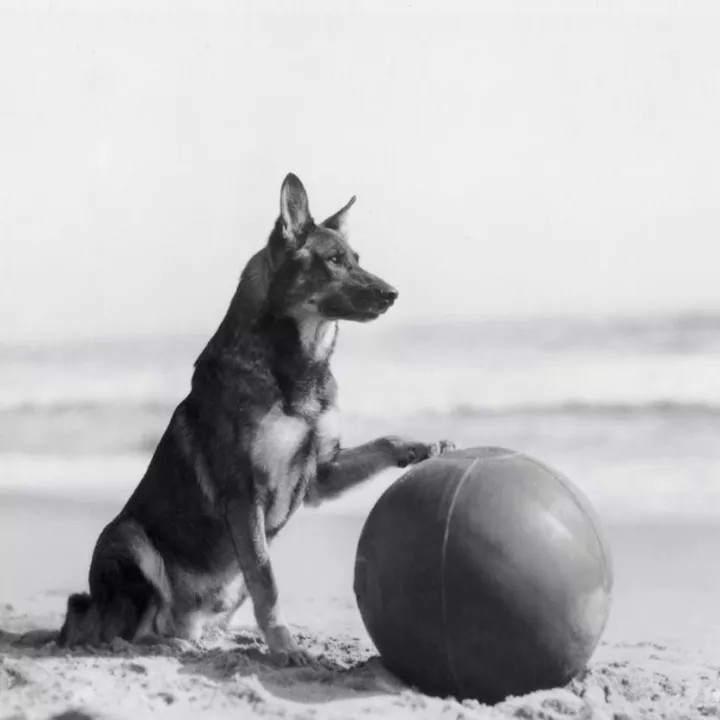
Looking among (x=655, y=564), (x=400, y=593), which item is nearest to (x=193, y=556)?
(x=400, y=593)

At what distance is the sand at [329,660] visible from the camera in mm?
4383

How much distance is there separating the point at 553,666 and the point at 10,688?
8.48 ft

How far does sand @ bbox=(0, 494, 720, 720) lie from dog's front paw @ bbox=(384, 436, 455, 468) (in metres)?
1.12

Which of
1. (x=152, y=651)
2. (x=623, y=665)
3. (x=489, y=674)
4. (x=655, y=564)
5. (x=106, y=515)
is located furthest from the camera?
(x=106, y=515)

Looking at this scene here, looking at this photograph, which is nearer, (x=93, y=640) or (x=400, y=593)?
(x=400, y=593)

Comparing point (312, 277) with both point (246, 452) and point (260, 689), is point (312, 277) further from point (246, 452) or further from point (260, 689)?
point (260, 689)

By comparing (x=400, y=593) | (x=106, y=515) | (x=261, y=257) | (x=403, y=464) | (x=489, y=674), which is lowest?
(x=106, y=515)

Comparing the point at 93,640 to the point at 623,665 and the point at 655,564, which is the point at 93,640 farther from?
the point at 655,564

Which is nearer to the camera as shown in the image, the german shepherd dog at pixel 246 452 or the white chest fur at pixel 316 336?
the german shepherd dog at pixel 246 452

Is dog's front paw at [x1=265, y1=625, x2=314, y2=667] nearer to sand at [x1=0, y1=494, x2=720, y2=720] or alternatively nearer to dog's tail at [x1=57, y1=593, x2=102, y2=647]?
sand at [x1=0, y1=494, x2=720, y2=720]

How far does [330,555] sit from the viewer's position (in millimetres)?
8867

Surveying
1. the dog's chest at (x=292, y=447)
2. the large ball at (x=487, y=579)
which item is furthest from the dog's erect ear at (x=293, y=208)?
the large ball at (x=487, y=579)

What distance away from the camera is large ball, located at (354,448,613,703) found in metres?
4.29

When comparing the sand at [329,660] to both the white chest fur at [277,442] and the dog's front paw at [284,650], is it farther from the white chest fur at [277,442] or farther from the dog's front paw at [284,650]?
the white chest fur at [277,442]
